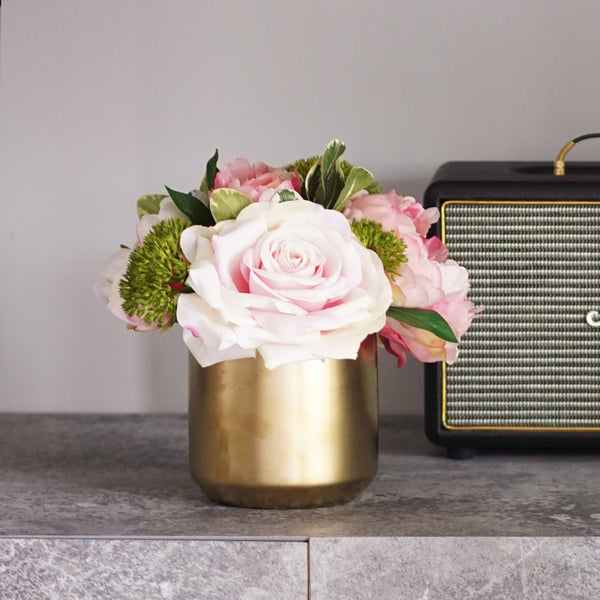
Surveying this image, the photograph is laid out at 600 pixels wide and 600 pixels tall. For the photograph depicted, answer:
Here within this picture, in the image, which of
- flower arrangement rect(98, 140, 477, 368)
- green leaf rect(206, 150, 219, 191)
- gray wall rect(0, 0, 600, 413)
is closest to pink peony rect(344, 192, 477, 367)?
flower arrangement rect(98, 140, 477, 368)

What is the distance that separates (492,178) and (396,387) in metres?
0.42

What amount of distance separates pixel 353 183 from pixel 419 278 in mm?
101

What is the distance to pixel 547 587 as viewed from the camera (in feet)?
2.42

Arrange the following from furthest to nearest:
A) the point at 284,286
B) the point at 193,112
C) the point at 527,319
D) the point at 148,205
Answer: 1. the point at 193,112
2. the point at 527,319
3. the point at 148,205
4. the point at 284,286

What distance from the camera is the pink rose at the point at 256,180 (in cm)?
Answer: 80

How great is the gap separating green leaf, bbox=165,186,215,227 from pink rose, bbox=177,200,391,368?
53 millimetres

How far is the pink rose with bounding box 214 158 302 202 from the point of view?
2.63 ft

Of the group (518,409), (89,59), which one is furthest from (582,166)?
(89,59)

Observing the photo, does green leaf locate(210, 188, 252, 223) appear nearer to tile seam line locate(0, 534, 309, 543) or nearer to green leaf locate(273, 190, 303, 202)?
green leaf locate(273, 190, 303, 202)

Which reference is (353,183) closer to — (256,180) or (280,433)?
(256,180)

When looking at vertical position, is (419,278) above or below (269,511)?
above

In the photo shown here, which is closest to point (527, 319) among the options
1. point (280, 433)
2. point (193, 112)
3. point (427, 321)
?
point (427, 321)

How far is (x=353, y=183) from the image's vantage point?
82cm

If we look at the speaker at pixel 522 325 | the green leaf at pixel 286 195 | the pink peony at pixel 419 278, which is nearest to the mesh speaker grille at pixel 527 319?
the speaker at pixel 522 325
